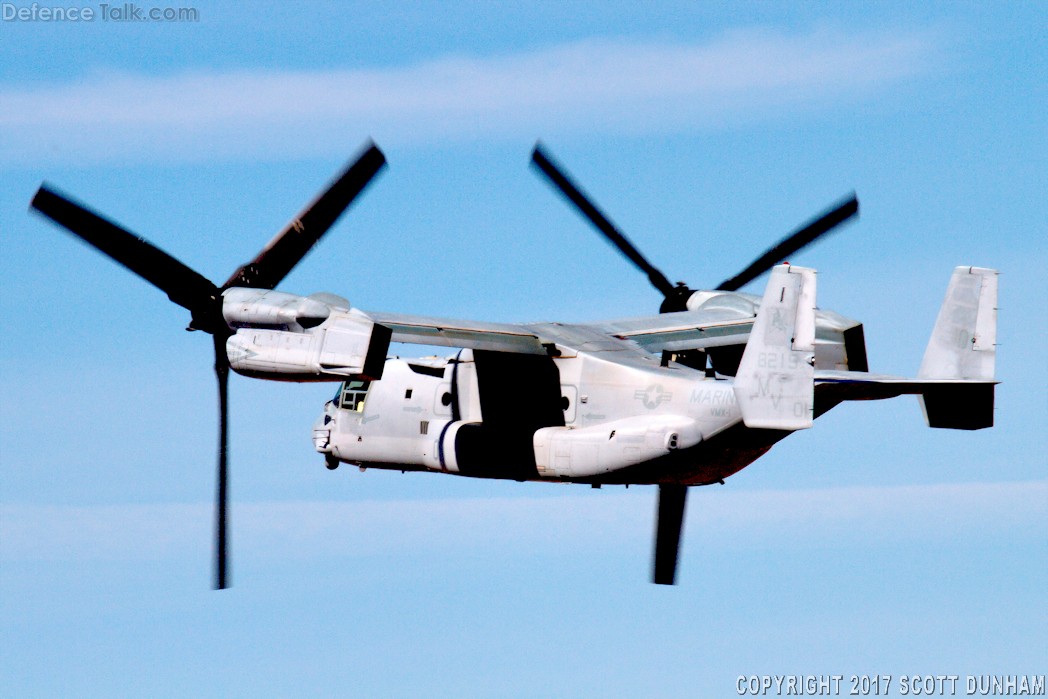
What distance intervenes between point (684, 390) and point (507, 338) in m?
3.65

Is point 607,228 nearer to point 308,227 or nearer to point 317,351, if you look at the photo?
point 308,227

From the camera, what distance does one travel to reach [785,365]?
3047 cm

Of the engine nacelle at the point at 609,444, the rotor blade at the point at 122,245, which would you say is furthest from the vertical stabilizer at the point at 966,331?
the rotor blade at the point at 122,245

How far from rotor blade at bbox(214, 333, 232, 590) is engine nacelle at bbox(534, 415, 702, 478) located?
19.6ft

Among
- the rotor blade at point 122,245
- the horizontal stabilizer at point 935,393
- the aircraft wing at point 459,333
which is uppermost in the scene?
the rotor blade at point 122,245

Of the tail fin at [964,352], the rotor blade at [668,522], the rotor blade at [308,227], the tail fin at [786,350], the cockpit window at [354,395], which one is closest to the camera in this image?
the tail fin at [786,350]

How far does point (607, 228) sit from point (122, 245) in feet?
37.1

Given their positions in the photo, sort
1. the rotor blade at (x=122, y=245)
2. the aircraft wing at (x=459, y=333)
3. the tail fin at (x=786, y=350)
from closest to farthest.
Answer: the tail fin at (x=786, y=350)
the aircraft wing at (x=459, y=333)
the rotor blade at (x=122, y=245)

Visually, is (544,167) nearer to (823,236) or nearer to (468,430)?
(823,236)

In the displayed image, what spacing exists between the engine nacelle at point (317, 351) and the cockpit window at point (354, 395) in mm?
4563

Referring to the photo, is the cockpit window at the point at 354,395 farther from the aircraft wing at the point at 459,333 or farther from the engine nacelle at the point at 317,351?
the engine nacelle at the point at 317,351

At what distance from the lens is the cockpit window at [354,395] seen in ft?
122

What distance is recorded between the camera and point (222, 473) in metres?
35.6

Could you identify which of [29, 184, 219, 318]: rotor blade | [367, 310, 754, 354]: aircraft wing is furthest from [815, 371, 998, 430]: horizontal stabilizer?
[29, 184, 219, 318]: rotor blade
